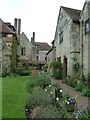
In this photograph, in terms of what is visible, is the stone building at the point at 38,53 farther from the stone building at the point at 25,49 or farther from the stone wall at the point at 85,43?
the stone wall at the point at 85,43

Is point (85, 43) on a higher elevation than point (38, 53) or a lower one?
lower

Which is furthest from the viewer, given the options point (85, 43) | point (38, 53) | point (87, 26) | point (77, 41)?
point (38, 53)

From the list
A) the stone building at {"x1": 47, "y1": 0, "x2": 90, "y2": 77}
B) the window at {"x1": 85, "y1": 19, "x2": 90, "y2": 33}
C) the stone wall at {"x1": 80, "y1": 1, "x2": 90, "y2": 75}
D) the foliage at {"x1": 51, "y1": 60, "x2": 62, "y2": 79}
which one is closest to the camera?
the stone wall at {"x1": 80, "y1": 1, "x2": 90, "y2": 75}

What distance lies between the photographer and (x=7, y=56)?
1420 inches

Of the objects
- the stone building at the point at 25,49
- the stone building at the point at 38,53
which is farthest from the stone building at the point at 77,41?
the stone building at the point at 38,53

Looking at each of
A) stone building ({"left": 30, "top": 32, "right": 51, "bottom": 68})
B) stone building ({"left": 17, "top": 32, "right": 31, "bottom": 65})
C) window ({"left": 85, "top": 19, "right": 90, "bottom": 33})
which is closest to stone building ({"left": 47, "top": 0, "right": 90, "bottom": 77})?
window ({"left": 85, "top": 19, "right": 90, "bottom": 33})

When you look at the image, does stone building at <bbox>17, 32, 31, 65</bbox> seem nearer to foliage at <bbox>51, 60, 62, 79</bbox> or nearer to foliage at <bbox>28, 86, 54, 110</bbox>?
foliage at <bbox>51, 60, 62, 79</bbox>

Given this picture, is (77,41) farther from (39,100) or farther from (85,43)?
(39,100)

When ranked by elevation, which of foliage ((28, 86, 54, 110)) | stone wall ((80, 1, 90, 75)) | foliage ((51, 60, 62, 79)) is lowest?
foliage ((28, 86, 54, 110))

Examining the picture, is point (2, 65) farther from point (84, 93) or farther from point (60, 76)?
point (84, 93)

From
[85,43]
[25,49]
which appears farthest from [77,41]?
[25,49]

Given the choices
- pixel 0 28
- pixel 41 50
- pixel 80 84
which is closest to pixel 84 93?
pixel 80 84

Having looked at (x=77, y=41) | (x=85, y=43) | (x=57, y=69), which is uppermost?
(x=77, y=41)

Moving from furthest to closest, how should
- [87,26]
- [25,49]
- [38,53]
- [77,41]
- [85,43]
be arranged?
[38,53] < [25,49] < [77,41] < [85,43] < [87,26]
